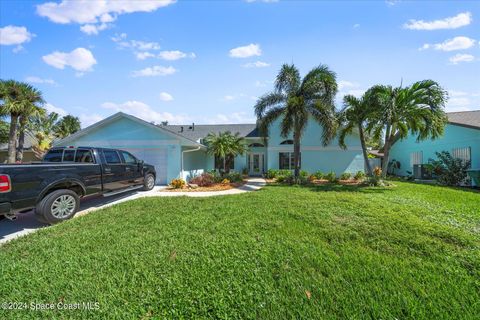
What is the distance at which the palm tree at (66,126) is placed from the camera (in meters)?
30.0

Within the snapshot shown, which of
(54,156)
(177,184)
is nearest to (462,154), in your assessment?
(177,184)

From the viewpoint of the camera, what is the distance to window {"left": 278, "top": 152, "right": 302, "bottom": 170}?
776 inches

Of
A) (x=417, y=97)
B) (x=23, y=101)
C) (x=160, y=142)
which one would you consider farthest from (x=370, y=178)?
(x=23, y=101)

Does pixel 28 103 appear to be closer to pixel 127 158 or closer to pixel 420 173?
pixel 127 158

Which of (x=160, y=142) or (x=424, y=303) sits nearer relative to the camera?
(x=424, y=303)

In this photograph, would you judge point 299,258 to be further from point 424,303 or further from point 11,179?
point 11,179

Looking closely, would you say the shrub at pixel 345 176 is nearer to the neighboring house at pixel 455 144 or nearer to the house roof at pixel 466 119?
the neighboring house at pixel 455 144

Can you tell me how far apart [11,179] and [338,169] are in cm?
1923

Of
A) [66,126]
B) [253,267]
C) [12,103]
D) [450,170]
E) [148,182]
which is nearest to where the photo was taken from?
[253,267]

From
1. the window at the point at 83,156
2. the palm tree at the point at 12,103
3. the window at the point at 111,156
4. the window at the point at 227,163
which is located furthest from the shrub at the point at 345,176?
the palm tree at the point at 12,103

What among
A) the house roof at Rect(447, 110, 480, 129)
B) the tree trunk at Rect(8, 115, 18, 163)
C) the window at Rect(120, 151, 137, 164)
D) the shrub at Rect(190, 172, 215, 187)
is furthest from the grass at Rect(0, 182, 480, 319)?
the tree trunk at Rect(8, 115, 18, 163)

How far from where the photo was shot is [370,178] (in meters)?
13.9

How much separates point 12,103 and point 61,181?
55.8 ft

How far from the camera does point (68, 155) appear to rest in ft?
26.1
